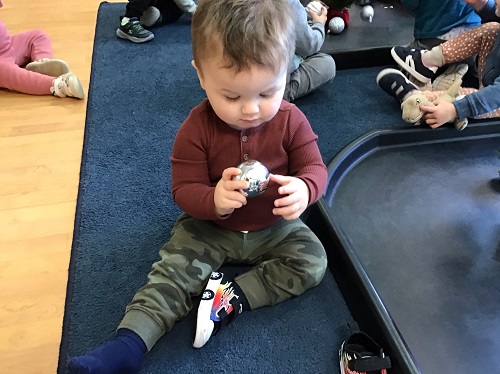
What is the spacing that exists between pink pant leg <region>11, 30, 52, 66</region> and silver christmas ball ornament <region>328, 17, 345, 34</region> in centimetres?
98

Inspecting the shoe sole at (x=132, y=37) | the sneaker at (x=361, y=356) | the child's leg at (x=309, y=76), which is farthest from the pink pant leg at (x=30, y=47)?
the sneaker at (x=361, y=356)

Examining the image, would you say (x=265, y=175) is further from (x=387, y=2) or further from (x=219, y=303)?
(x=387, y=2)

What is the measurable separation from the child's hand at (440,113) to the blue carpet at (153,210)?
0.48ft

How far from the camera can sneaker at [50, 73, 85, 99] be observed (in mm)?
1520

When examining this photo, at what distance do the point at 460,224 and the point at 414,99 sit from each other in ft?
1.31

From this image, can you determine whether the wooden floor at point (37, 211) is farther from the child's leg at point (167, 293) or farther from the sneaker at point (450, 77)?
the sneaker at point (450, 77)

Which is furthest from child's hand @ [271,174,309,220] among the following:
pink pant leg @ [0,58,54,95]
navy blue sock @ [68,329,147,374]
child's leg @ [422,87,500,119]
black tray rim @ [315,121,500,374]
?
pink pant leg @ [0,58,54,95]

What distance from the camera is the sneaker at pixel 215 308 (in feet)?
2.82

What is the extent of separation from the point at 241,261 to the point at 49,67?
103 cm

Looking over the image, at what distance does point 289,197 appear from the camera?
2.60 ft

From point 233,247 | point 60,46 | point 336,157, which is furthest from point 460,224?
point 60,46

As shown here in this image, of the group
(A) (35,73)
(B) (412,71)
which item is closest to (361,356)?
(B) (412,71)

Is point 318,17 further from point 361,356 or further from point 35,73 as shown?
point 361,356

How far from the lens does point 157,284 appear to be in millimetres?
877
